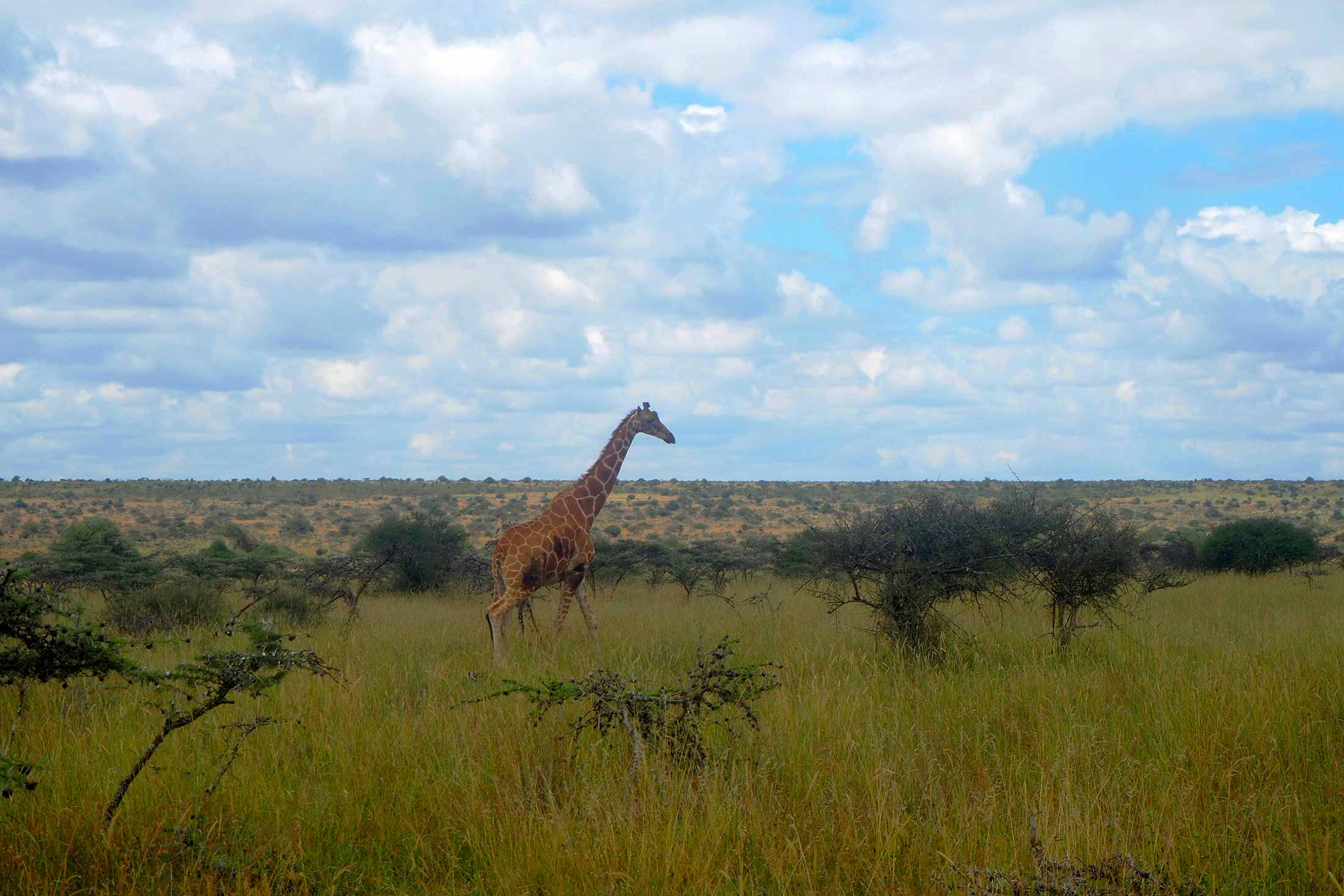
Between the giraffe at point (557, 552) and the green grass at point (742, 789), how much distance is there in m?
1.90

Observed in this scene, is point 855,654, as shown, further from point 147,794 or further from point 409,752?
point 147,794

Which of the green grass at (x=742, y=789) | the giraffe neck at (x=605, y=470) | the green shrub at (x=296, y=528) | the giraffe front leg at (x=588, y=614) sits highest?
the giraffe neck at (x=605, y=470)

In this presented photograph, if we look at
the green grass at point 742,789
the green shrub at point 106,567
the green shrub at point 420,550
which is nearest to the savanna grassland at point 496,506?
the green shrub at point 420,550

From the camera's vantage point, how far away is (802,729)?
6324mm

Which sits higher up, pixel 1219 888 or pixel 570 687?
pixel 570 687

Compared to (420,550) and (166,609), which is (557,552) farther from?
(420,550)

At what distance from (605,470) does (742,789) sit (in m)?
7.77

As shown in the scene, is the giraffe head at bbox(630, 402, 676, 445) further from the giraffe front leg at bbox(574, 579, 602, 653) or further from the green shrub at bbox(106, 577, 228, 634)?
the green shrub at bbox(106, 577, 228, 634)

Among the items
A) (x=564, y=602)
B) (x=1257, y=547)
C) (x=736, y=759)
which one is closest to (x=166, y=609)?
(x=564, y=602)

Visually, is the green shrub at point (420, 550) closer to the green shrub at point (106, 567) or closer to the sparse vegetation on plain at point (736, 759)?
the green shrub at point (106, 567)

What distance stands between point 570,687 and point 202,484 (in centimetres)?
8109

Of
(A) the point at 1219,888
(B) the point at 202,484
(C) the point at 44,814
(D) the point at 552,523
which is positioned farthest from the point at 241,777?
(B) the point at 202,484

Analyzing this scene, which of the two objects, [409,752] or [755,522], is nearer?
[409,752]

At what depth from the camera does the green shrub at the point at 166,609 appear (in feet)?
43.1
